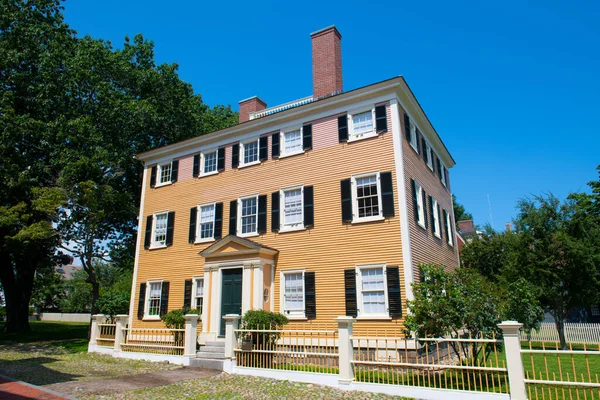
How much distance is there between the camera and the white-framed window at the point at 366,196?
1396 centimetres

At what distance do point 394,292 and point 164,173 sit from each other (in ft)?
42.6

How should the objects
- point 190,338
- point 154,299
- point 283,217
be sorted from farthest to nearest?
1. point 154,299
2. point 283,217
3. point 190,338

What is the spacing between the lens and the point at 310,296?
14.2m

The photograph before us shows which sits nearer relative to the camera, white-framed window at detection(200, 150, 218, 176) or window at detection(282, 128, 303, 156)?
window at detection(282, 128, 303, 156)

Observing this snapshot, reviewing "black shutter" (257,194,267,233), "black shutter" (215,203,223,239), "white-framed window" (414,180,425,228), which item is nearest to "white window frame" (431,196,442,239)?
"white-framed window" (414,180,425,228)

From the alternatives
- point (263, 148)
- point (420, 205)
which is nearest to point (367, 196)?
point (420, 205)

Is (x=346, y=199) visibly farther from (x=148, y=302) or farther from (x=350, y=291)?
(x=148, y=302)

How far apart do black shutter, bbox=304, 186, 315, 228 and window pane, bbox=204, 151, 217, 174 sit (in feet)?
17.2

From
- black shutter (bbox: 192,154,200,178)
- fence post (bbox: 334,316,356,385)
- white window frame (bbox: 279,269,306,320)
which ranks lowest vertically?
fence post (bbox: 334,316,356,385)

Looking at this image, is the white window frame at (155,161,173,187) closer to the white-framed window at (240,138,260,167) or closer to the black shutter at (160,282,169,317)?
the white-framed window at (240,138,260,167)

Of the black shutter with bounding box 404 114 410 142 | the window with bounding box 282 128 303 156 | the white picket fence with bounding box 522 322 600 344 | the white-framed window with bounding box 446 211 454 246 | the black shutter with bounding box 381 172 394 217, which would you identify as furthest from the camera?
the white picket fence with bounding box 522 322 600 344

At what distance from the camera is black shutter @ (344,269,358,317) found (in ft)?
43.4

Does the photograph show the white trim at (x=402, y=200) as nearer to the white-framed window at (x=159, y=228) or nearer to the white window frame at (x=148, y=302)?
the white window frame at (x=148, y=302)

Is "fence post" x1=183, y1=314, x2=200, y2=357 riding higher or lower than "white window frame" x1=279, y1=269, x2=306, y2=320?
lower
